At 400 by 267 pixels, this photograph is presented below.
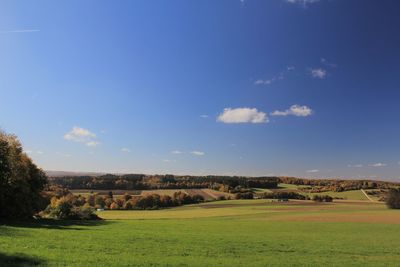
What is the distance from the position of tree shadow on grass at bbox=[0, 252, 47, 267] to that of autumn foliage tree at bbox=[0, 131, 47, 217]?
3243 cm

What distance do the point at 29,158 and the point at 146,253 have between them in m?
38.7

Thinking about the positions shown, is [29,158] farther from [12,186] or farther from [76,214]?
[76,214]

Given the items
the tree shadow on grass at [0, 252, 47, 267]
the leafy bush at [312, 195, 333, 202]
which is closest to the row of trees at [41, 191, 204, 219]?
the leafy bush at [312, 195, 333, 202]

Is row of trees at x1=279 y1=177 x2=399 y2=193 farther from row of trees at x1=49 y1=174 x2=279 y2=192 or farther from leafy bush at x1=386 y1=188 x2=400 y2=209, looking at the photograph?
leafy bush at x1=386 y1=188 x2=400 y2=209

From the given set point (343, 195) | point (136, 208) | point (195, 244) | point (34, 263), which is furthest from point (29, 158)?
point (343, 195)

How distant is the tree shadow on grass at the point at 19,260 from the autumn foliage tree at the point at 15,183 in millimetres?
32431

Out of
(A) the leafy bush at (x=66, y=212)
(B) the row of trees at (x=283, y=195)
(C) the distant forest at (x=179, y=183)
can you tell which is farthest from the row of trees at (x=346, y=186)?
(A) the leafy bush at (x=66, y=212)

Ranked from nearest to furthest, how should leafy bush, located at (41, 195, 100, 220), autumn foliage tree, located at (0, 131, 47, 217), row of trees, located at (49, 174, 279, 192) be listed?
1. autumn foliage tree, located at (0, 131, 47, 217)
2. leafy bush, located at (41, 195, 100, 220)
3. row of trees, located at (49, 174, 279, 192)

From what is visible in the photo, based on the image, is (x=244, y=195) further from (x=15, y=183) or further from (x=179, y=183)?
(x=15, y=183)

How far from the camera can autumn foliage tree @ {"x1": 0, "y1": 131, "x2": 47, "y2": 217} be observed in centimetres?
4619

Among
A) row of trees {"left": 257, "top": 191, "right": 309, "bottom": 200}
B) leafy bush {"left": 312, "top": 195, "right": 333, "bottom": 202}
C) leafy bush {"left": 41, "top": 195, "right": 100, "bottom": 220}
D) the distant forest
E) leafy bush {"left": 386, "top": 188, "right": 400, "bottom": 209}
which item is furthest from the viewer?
the distant forest

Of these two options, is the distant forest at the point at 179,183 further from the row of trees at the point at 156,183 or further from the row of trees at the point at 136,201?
the row of trees at the point at 136,201

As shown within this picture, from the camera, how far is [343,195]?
5787 inches

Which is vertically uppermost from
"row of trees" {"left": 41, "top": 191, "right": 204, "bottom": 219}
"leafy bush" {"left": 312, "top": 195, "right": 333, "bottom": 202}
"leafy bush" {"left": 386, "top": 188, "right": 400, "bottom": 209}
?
"leafy bush" {"left": 386, "top": 188, "right": 400, "bottom": 209}
